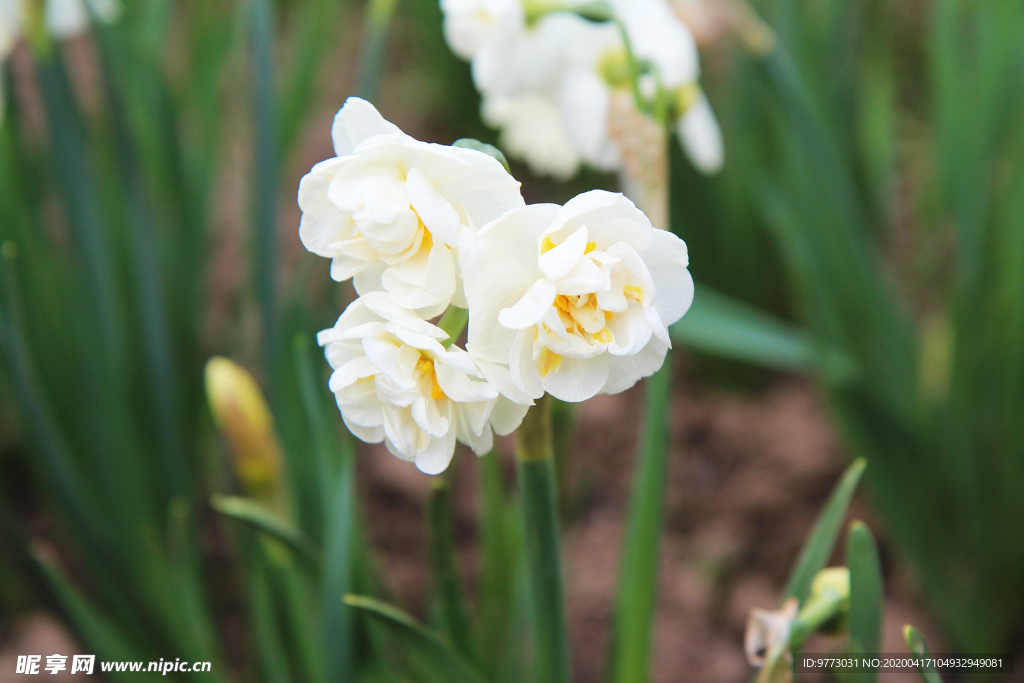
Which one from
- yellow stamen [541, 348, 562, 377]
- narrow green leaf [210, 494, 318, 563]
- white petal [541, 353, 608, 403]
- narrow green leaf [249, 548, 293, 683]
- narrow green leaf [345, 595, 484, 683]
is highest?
yellow stamen [541, 348, 562, 377]

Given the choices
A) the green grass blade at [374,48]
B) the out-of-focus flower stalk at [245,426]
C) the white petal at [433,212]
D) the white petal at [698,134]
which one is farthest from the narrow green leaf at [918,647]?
the green grass blade at [374,48]

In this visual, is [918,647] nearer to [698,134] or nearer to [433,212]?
[433,212]

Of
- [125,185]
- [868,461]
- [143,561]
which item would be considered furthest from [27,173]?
[868,461]

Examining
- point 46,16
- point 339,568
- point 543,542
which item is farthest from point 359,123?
point 46,16

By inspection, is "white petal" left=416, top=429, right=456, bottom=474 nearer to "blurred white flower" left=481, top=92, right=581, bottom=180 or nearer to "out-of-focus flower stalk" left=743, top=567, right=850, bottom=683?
"out-of-focus flower stalk" left=743, top=567, right=850, bottom=683

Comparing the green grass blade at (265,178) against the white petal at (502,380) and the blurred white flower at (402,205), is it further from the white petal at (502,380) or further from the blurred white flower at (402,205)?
the white petal at (502,380)

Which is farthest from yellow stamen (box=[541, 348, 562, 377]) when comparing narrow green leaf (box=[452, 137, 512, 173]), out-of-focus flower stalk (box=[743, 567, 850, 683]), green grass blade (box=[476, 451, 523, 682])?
green grass blade (box=[476, 451, 523, 682])

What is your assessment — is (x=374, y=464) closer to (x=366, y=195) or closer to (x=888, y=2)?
(x=366, y=195)

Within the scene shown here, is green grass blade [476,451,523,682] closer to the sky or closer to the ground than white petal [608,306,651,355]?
closer to the ground
